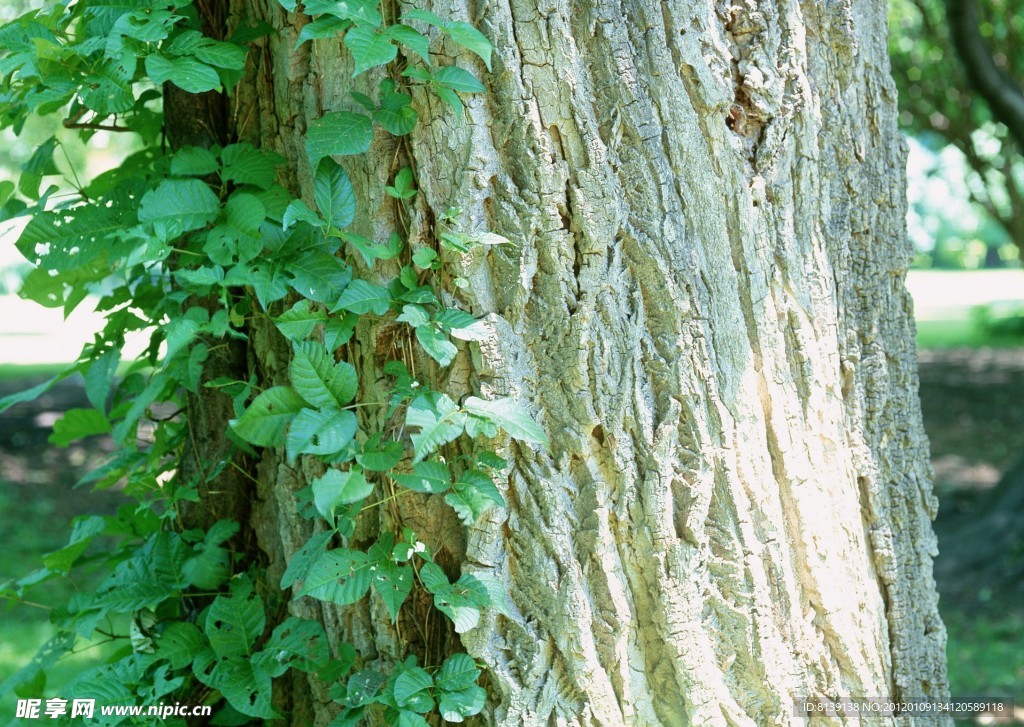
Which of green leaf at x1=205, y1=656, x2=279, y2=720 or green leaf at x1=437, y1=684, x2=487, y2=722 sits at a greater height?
green leaf at x1=437, y1=684, x2=487, y2=722

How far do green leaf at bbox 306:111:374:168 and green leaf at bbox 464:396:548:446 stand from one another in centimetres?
51

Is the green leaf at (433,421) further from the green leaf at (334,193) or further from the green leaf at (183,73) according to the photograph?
the green leaf at (183,73)

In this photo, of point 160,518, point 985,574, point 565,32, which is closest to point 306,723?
point 160,518

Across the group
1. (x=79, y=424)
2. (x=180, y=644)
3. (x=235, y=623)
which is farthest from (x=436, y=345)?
(x=79, y=424)

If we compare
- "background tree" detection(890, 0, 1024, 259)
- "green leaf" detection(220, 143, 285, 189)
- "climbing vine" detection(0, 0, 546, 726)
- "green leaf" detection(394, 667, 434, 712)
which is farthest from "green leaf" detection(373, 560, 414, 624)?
"background tree" detection(890, 0, 1024, 259)

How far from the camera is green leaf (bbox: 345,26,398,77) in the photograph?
1472mm

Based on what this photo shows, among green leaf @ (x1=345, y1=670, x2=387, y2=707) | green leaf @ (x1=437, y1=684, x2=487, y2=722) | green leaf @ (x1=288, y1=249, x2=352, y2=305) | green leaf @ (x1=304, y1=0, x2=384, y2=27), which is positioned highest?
green leaf @ (x1=304, y1=0, x2=384, y2=27)

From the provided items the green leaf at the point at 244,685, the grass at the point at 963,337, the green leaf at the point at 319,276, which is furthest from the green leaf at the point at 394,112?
the grass at the point at 963,337

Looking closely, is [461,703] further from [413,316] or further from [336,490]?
[413,316]

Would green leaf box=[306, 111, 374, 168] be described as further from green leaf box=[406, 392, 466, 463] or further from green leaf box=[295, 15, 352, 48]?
green leaf box=[406, 392, 466, 463]

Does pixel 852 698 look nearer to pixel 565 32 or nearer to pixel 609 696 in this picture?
pixel 609 696

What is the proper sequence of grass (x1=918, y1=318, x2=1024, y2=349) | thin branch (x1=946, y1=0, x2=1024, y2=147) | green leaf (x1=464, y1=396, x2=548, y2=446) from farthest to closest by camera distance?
grass (x1=918, y1=318, x2=1024, y2=349)
thin branch (x1=946, y1=0, x2=1024, y2=147)
green leaf (x1=464, y1=396, x2=548, y2=446)

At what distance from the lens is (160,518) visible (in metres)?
2.08

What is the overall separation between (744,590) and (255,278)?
1.12 m
